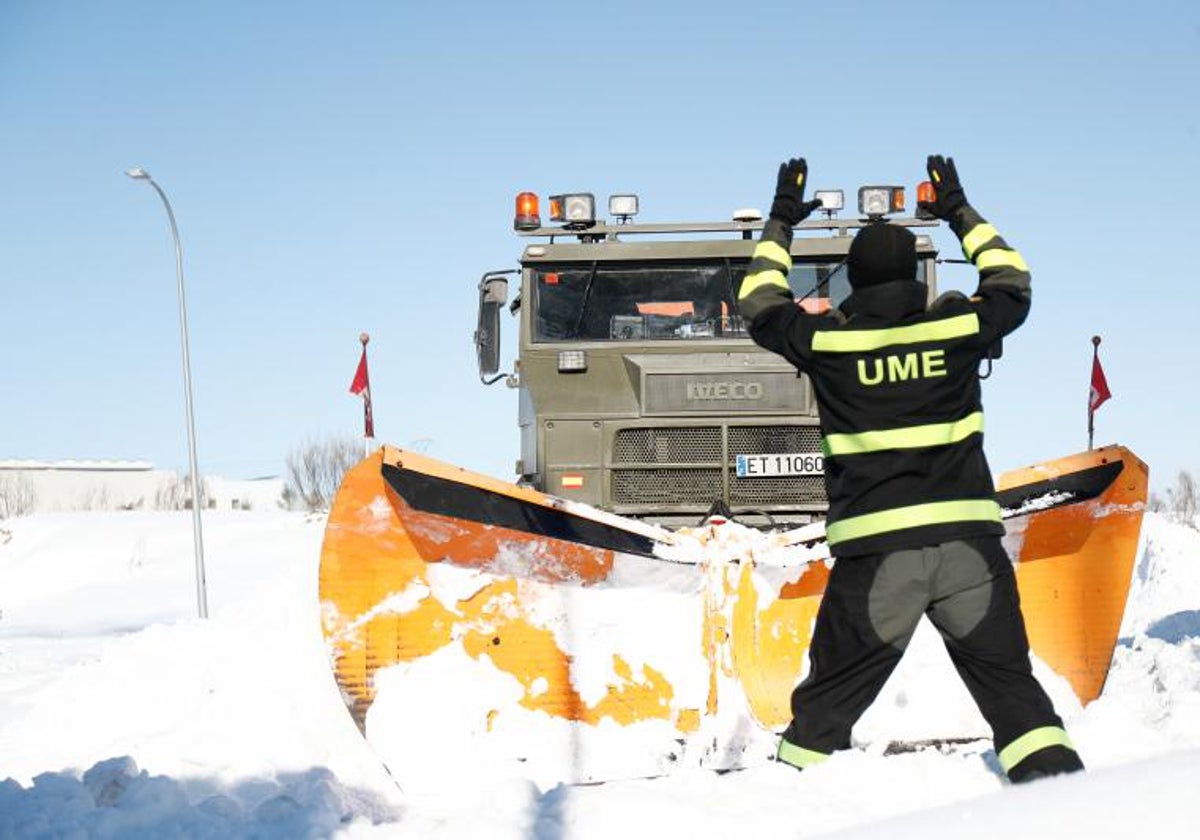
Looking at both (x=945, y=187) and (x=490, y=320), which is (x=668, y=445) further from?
(x=945, y=187)

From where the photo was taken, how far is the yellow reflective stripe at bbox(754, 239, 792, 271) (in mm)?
3957

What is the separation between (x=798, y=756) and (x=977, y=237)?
4.94 ft

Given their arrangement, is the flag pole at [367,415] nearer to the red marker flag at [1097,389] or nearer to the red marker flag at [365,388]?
the red marker flag at [365,388]

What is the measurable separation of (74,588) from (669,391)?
71.1 feet

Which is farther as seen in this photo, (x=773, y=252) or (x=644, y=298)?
(x=644, y=298)

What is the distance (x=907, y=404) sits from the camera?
3.71 metres

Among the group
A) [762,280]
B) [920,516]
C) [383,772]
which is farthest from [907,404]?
[383,772]

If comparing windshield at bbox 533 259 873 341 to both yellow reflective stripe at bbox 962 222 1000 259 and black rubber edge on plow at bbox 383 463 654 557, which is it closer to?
black rubber edge on plow at bbox 383 463 654 557

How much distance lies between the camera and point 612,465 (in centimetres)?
709

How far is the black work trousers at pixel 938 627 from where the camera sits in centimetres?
358

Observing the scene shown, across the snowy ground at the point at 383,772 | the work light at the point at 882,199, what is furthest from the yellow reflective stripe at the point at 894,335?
the work light at the point at 882,199

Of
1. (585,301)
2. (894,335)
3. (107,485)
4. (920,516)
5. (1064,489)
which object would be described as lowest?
(107,485)

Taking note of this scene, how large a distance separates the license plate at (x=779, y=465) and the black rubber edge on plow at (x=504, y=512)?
168 centimetres

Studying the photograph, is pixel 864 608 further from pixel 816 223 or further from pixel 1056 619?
pixel 816 223
